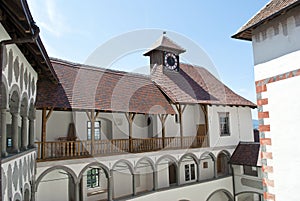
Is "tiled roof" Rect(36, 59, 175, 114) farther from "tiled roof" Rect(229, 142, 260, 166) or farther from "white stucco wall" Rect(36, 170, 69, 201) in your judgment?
"tiled roof" Rect(229, 142, 260, 166)

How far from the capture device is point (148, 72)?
61.1 ft

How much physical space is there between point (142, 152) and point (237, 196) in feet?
25.1

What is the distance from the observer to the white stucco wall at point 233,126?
54.9 feet

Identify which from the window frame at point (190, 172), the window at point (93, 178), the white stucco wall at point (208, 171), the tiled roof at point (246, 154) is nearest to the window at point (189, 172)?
the window frame at point (190, 172)

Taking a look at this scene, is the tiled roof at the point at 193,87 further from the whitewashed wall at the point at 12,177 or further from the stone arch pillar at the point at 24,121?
the whitewashed wall at the point at 12,177

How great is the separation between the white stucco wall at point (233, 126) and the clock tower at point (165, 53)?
13.6ft

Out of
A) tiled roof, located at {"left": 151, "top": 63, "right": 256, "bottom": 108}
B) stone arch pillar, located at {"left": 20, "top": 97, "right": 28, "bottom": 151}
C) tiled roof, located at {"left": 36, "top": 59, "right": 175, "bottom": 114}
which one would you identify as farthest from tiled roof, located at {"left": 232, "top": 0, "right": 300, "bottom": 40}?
tiled roof, located at {"left": 151, "top": 63, "right": 256, "bottom": 108}

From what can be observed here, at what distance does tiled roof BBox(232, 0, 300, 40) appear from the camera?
5217 mm

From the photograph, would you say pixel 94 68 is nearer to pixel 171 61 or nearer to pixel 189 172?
pixel 171 61

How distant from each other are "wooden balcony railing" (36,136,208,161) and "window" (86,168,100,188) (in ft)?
6.92

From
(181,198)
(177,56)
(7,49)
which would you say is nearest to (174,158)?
(181,198)

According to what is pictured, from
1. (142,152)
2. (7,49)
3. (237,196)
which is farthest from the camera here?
(237,196)

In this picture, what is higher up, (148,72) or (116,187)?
(148,72)

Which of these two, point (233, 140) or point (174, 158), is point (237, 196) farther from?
point (174, 158)
